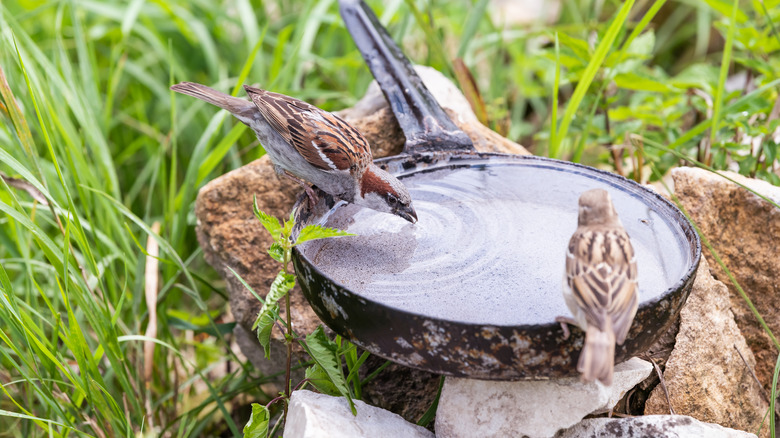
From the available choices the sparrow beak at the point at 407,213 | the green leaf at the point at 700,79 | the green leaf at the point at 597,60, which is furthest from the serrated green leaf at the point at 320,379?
the green leaf at the point at 700,79

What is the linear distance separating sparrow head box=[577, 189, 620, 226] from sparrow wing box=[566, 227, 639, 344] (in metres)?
0.07

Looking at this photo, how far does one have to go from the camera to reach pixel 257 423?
2.14 meters

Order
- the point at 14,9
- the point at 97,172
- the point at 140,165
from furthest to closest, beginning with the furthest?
the point at 140,165
the point at 14,9
the point at 97,172

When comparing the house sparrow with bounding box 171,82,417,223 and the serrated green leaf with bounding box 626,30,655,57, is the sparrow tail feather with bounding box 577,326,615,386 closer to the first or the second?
the house sparrow with bounding box 171,82,417,223

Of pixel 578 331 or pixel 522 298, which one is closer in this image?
pixel 578 331

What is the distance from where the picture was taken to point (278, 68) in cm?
403

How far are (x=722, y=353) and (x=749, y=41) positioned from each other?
1760 millimetres

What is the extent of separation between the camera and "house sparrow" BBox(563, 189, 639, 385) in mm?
1709

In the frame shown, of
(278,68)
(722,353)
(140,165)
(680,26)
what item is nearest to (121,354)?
(278,68)

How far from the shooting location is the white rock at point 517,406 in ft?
6.93

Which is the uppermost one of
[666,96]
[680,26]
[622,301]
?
[622,301]

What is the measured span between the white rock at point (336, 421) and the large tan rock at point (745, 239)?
149 centimetres

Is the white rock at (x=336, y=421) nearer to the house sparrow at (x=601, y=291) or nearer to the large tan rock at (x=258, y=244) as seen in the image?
the large tan rock at (x=258, y=244)

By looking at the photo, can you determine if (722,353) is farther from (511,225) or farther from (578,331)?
(578,331)
